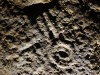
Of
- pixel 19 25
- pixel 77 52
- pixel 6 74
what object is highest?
pixel 19 25

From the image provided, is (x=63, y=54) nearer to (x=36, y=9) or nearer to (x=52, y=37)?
(x=52, y=37)

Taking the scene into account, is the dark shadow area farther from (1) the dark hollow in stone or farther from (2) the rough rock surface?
(1) the dark hollow in stone

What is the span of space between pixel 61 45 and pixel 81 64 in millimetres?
132

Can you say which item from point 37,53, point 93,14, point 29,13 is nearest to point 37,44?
point 37,53

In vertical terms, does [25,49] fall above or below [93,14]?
below

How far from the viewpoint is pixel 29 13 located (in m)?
1.05

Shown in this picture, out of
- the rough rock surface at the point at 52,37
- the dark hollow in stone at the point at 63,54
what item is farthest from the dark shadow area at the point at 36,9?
the dark hollow in stone at the point at 63,54

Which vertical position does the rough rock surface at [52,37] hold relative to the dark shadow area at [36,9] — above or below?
below

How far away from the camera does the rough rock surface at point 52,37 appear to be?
105cm

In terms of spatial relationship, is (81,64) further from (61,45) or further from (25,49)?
(25,49)

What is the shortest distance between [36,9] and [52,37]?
0.15 m

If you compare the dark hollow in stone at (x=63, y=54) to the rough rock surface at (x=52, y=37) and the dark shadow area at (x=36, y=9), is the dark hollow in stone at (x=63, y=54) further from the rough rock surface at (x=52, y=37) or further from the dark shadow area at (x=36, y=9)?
the dark shadow area at (x=36, y=9)

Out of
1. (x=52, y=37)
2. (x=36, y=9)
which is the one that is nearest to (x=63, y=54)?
(x=52, y=37)

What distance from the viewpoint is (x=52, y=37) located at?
1.06 metres
